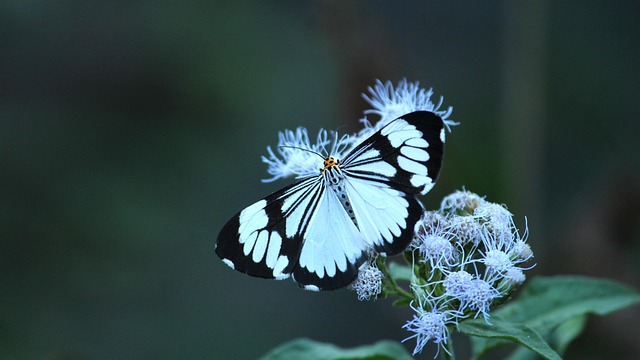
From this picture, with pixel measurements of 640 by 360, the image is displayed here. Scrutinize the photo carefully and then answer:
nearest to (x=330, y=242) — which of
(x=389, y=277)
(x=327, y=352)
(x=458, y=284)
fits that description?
(x=389, y=277)

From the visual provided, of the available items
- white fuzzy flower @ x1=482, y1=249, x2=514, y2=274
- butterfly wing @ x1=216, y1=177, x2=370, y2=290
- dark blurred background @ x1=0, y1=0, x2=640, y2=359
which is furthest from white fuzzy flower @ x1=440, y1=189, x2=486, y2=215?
dark blurred background @ x1=0, y1=0, x2=640, y2=359

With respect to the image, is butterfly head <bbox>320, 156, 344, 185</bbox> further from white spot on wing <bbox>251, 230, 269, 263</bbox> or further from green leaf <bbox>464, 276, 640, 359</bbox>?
Answer: green leaf <bbox>464, 276, 640, 359</bbox>

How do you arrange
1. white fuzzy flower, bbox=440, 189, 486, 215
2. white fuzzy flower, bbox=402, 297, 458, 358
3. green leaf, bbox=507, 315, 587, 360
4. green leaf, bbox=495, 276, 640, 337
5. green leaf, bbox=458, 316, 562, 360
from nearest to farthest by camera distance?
green leaf, bbox=458, 316, 562, 360
white fuzzy flower, bbox=402, 297, 458, 358
white fuzzy flower, bbox=440, 189, 486, 215
green leaf, bbox=495, 276, 640, 337
green leaf, bbox=507, 315, 587, 360

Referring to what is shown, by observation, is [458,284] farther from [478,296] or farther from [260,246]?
[260,246]

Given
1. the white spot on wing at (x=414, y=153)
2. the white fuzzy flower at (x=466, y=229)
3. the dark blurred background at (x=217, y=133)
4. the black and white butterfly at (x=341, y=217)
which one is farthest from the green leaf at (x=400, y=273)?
the dark blurred background at (x=217, y=133)

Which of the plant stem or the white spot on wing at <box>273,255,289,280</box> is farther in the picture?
the plant stem
